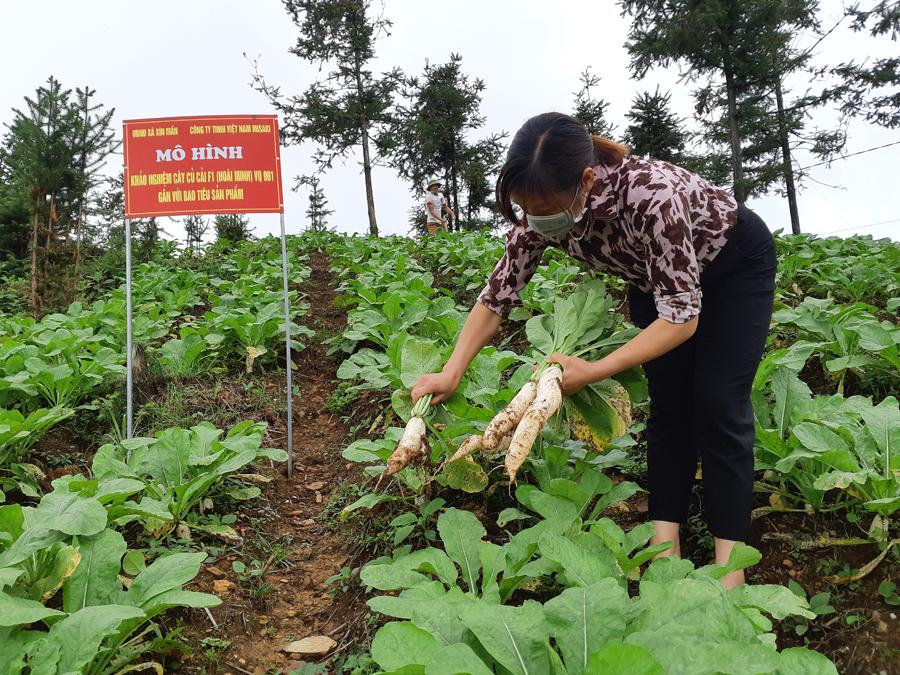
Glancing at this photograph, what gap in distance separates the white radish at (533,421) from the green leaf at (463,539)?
0.36 m

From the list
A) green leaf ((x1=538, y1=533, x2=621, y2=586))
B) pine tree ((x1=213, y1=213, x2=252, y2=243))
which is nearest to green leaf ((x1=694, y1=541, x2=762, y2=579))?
green leaf ((x1=538, y1=533, x2=621, y2=586))

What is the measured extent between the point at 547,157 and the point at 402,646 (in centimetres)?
149

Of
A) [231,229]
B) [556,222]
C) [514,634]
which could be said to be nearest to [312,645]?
[514,634]

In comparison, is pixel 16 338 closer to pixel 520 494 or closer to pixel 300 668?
pixel 300 668

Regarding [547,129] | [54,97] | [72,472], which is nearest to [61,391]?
[72,472]

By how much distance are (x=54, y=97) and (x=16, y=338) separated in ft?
16.1

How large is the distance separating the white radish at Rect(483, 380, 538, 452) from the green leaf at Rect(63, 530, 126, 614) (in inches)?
55.1

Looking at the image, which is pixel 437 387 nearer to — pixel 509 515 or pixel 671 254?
pixel 509 515

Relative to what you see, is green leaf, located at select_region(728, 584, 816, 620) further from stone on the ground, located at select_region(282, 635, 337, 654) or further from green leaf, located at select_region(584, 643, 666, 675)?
stone on the ground, located at select_region(282, 635, 337, 654)

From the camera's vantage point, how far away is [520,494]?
261 cm

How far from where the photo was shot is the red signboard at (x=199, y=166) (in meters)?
4.52

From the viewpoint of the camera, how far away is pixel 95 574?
2299mm

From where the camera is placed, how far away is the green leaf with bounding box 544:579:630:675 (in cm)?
174

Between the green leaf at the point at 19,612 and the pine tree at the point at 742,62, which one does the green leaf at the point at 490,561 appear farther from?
the pine tree at the point at 742,62
